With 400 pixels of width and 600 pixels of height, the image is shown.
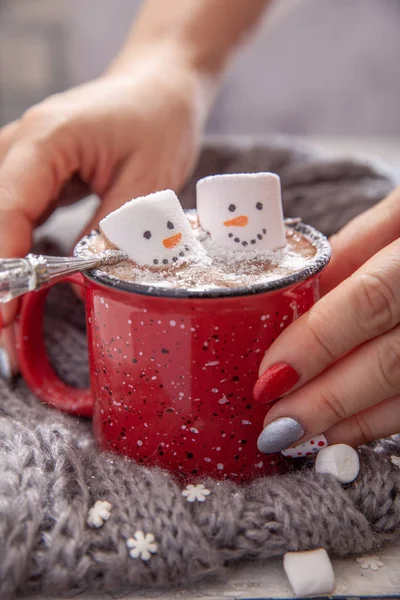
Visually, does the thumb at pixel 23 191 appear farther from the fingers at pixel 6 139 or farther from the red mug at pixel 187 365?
the red mug at pixel 187 365

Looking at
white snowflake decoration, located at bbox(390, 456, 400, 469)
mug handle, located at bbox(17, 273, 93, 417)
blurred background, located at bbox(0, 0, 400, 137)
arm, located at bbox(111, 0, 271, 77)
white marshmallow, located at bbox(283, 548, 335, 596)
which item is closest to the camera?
white marshmallow, located at bbox(283, 548, 335, 596)

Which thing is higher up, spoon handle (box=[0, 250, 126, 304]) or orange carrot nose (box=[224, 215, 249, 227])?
orange carrot nose (box=[224, 215, 249, 227])

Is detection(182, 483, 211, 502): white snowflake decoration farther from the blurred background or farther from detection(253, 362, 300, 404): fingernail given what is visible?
the blurred background

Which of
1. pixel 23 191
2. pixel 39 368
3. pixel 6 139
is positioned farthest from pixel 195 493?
pixel 6 139

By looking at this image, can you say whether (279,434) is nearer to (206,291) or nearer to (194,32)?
(206,291)

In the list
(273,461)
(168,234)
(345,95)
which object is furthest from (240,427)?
(345,95)

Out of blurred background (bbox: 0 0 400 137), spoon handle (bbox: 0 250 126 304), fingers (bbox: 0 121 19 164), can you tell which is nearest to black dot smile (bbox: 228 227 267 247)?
spoon handle (bbox: 0 250 126 304)

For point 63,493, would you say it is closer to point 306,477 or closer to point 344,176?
point 306,477
